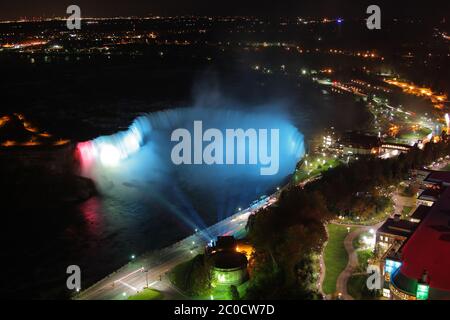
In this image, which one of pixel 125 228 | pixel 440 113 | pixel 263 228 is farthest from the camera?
pixel 440 113

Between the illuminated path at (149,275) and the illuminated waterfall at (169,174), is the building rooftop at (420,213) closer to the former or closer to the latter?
the illuminated path at (149,275)

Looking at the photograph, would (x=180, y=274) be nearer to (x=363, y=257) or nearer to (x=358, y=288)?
(x=358, y=288)

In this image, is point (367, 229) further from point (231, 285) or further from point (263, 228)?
point (231, 285)

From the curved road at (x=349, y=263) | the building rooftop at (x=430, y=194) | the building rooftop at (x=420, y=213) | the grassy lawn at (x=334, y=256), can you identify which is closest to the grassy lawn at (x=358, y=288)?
the curved road at (x=349, y=263)

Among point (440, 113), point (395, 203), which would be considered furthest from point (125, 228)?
point (440, 113)

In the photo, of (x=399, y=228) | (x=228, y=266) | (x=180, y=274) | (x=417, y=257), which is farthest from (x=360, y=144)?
(x=180, y=274)

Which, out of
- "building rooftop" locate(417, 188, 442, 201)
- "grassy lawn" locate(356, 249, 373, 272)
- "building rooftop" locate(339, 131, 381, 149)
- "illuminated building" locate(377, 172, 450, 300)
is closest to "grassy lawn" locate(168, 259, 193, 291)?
"grassy lawn" locate(356, 249, 373, 272)
